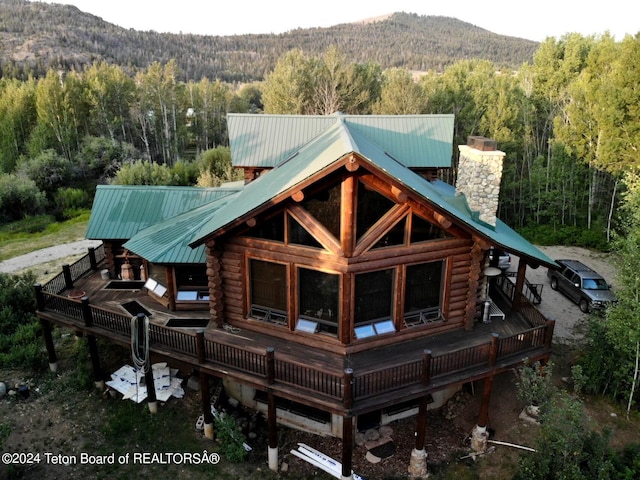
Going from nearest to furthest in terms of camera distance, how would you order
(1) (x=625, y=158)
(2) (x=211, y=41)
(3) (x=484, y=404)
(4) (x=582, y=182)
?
(3) (x=484, y=404) → (1) (x=625, y=158) → (4) (x=582, y=182) → (2) (x=211, y=41)

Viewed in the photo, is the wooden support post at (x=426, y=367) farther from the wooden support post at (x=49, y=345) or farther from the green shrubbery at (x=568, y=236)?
the green shrubbery at (x=568, y=236)

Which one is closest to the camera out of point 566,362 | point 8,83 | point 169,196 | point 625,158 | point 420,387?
point 420,387

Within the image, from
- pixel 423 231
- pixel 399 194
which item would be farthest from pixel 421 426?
pixel 399 194

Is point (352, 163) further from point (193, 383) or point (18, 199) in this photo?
point (18, 199)

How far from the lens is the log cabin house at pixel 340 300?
1050 cm

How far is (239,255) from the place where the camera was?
12.2 meters

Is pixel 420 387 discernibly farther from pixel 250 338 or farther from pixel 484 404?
pixel 250 338

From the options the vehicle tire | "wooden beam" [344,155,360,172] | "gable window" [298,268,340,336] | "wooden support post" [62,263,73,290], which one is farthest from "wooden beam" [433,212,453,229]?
"wooden support post" [62,263,73,290]

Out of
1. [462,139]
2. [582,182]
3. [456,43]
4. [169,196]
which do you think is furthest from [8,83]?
[456,43]

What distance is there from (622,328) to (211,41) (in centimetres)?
20332

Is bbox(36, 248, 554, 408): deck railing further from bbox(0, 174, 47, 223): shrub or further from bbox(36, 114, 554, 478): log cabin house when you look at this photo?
bbox(0, 174, 47, 223): shrub

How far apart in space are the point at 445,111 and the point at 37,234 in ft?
109

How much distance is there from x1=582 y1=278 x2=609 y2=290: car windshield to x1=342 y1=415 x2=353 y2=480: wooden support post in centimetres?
1409

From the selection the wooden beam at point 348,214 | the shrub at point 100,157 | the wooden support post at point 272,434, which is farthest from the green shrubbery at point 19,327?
the shrub at point 100,157
